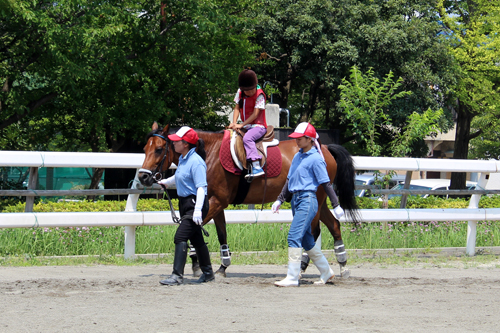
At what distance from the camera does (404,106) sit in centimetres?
2742

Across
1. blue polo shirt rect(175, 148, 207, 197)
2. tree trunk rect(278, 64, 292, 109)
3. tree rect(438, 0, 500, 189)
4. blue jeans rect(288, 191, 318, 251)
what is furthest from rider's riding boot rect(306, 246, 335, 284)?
tree trunk rect(278, 64, 292, 109)

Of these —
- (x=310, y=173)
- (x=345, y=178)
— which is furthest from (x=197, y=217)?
(x=345, y=178)

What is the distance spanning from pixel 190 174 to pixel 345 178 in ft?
8.00

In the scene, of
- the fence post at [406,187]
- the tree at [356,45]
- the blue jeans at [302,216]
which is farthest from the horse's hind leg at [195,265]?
the tree at [356,45]

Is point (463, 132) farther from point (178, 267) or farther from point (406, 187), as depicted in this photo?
point (178, 267)

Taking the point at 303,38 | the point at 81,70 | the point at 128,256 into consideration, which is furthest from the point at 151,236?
the point at 303,38

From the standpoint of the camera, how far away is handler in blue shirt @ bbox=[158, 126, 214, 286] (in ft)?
22.0

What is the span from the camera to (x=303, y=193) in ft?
22.6

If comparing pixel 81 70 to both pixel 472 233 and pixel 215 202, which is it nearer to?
pixel 215 202

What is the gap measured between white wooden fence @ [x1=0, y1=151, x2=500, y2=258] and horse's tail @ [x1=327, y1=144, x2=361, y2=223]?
42 centimetres

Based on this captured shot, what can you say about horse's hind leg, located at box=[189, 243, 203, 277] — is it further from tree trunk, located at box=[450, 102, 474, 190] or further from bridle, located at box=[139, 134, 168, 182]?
tree trunk, located at box=[450, 102, 474, 190]

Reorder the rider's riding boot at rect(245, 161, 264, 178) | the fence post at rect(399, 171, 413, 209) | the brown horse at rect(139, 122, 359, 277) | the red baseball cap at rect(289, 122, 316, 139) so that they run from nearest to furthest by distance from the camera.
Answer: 1. the red baseball cap at rect(289, 122, 316, 139)
2. the brown horse at rect(139, 122, 359, 277)
3. the rider's riding boot at rect(245, 161, 264, 178)
4. the fence post at rect(399, 171, 413, 209)

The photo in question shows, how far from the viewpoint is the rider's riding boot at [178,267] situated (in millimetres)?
6521

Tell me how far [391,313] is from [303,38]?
73.8ft
